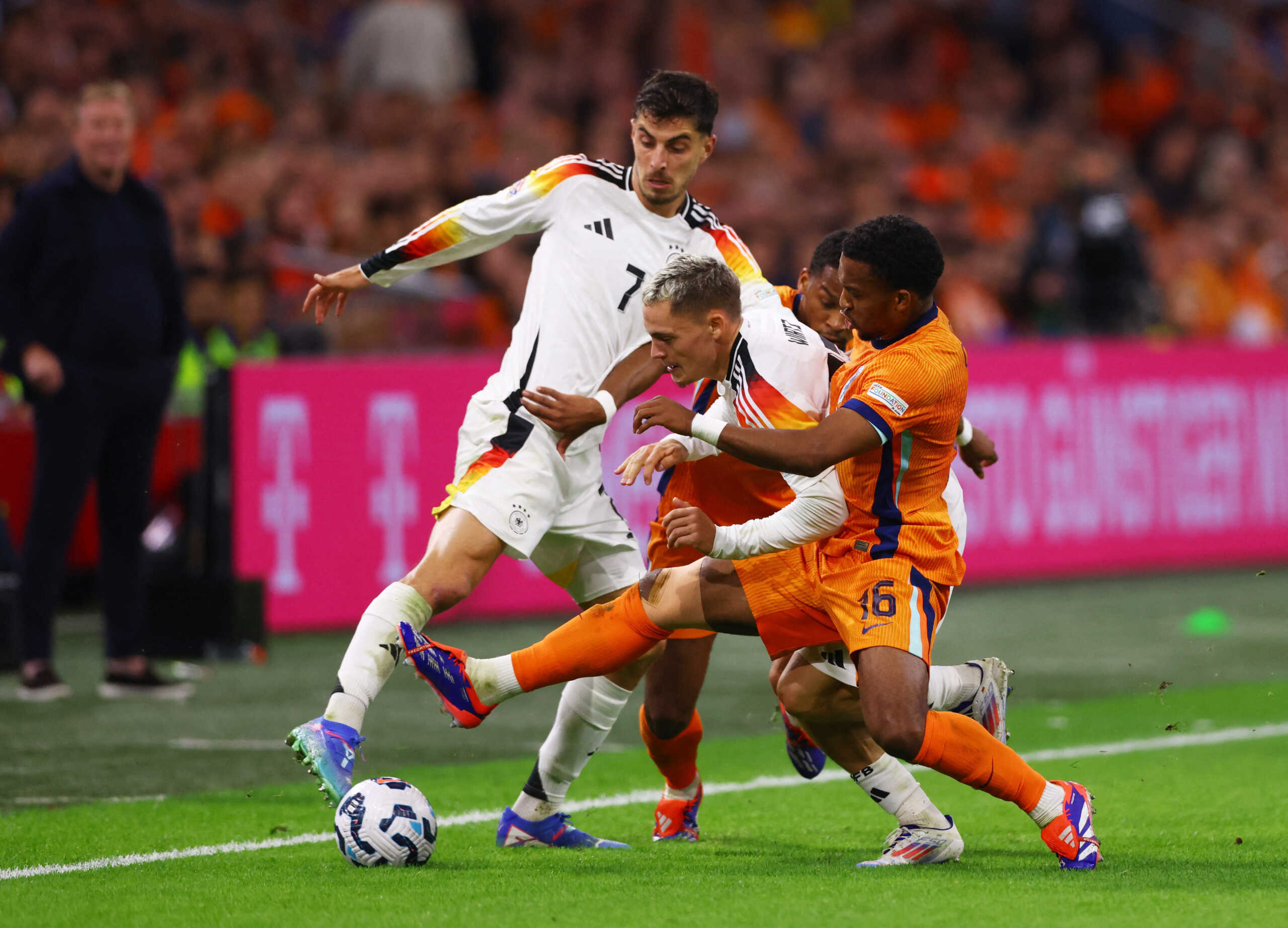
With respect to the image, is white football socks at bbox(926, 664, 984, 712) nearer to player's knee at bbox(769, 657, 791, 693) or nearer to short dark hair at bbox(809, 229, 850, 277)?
player's knee at bbox(769, 657, 791, 693)

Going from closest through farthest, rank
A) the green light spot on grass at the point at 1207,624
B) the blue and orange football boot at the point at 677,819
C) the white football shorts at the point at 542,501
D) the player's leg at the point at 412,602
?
1. the player's leg at the point at 412,602
2. the white football shorts at the point at 542,501
3. the blue and orange football boot at the point at 677,819
4. the green light spot on grass at the point at 1207,624

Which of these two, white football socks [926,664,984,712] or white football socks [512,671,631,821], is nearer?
white football socks [926,664,984,712]

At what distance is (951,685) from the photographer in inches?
201

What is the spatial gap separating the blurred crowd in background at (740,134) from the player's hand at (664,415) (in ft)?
21.7

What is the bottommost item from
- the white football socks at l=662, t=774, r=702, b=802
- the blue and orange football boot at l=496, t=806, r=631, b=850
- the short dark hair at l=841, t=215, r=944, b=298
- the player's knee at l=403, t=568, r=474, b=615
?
the blue and orange football boot at l=496, t=806, r=631, b=850

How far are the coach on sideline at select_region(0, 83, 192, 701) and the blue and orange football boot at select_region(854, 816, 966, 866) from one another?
167 inches

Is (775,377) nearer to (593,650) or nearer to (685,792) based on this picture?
(593,650)

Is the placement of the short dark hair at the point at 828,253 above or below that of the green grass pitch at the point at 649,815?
above

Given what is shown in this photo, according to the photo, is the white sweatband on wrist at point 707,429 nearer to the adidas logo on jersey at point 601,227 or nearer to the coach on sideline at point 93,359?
the adidas logo on jersey at point 601,227

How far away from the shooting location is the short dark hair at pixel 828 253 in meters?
5.62

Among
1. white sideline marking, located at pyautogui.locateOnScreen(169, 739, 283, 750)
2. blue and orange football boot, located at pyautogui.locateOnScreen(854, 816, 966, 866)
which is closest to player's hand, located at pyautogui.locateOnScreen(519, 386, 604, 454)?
blue and orange football boot, located at pyautogui.locateOnScreen(854, 816, 966, 866)

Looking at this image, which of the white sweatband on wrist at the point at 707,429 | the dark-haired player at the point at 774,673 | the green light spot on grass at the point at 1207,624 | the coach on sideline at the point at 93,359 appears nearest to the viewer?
the white sweatband on wrist at the point at 707,429

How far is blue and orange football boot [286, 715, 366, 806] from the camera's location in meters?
4.86

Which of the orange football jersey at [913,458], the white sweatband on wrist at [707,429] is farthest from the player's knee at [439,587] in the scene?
the orange football jersey at [913,458]
